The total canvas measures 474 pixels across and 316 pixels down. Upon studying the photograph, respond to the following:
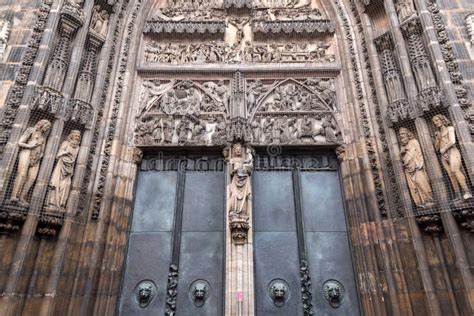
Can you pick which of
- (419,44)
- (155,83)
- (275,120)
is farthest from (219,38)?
(419,44)

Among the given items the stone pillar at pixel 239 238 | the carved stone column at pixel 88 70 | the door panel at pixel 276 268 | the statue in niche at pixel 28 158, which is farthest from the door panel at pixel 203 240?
the statue in niche at pixel 28 158

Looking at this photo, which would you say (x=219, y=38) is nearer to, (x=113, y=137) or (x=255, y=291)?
(x=113, y=137)

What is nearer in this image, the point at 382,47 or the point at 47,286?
the point at 47,286

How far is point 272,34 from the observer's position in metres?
8.71

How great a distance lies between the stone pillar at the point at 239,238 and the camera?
6.12 meters

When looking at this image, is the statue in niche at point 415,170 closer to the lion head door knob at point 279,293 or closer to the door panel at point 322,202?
the door panel at point 322,202

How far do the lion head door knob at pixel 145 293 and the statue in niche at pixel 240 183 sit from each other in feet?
6.29

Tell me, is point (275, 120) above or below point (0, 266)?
above

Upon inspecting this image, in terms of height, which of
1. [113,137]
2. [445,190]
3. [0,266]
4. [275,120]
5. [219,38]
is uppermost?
[219,38]

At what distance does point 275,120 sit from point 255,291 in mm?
3524

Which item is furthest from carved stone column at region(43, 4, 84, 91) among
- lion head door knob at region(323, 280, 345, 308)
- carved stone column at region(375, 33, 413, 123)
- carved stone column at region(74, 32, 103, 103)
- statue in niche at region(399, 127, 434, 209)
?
statue in niche at region(399, 127, 434, 209)

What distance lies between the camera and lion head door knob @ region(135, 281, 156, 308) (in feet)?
20.7

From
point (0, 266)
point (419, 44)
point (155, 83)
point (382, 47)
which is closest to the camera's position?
point (0, 266)

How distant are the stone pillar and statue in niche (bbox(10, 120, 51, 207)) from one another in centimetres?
333
